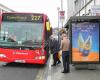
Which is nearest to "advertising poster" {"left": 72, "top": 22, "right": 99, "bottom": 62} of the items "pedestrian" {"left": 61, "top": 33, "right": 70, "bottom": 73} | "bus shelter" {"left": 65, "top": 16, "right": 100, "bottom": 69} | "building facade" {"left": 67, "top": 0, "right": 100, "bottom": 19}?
"bus shelter" {"left": 65, "top": 16, "right": 100, "bottom": 69}

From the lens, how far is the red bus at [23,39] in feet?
63.2

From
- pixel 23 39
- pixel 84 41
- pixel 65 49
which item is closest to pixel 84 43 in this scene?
pixel 84 41

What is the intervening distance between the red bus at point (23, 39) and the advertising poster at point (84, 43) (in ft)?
8.48

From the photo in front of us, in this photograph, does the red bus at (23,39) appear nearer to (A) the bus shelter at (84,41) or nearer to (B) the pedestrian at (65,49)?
(A) the bus shelter at (84,41)

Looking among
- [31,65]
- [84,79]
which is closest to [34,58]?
[31,65]

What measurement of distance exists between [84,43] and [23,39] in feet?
12.0

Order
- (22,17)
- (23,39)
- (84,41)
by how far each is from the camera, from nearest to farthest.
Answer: (84,41)
(23,39)
(22,17)

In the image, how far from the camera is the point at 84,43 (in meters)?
17.2

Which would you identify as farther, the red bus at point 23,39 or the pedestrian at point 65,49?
the red bus at point 23,39

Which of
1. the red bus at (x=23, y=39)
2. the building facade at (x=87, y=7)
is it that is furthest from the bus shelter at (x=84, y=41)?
the red bus at (x=23, y=39)

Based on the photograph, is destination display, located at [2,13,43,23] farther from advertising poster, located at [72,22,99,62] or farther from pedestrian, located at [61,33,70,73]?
pedestrian, located at [61,33,70,73]

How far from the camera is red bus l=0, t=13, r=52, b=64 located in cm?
1925

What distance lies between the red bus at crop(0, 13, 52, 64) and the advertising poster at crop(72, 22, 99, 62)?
2.58 m

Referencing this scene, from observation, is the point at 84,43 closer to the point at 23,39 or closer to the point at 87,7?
the point at 23,39
